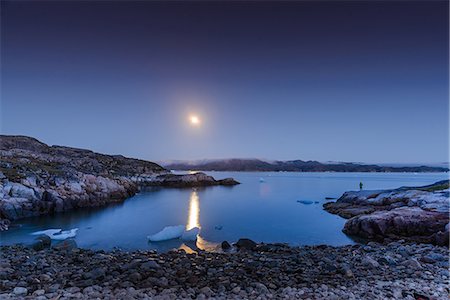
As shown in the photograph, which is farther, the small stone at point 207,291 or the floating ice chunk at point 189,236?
the floating ice chunk at point 189,236

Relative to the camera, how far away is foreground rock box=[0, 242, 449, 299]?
6.76m

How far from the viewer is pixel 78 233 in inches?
789

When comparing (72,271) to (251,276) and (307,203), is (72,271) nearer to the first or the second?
(251,276)

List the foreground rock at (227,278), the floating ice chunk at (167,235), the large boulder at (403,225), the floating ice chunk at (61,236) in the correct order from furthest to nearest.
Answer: the floating ice chunk at (61,236) < the floating ice chunk at (167,235) < the large boulder at (403,225) < the foreground rock at (227,278)

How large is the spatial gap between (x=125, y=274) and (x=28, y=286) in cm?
248

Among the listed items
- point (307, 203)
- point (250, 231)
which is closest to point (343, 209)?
point (307, 203)

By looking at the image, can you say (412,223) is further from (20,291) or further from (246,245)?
(20,291)

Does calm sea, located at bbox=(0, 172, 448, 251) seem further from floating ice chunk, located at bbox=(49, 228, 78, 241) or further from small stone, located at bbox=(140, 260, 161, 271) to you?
small stone, located at bbox=(140, 260, 161, 271)

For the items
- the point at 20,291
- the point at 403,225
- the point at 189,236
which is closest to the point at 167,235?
the point at 189,236

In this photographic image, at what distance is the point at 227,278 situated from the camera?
7895mm

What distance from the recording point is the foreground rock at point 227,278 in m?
6.76

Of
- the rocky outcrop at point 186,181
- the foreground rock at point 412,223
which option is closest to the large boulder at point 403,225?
the foreground rock at point 412,223

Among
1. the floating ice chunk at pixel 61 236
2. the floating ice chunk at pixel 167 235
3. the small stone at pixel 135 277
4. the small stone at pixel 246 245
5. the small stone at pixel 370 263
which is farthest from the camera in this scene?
the floating ice chunk at pixel 61 236

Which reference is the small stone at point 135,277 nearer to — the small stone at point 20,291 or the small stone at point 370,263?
the small stone at point 20,291
